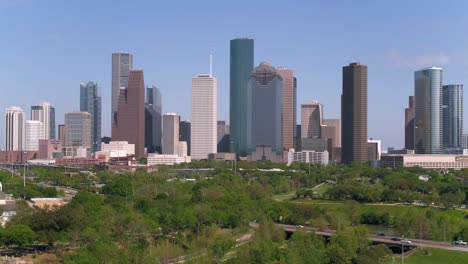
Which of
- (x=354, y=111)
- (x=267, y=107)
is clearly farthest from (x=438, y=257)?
(x=267, y=107)

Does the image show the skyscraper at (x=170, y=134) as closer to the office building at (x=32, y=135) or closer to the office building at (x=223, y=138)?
the office building at (x=223, y=138)

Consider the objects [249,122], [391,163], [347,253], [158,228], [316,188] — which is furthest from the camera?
[249,122]

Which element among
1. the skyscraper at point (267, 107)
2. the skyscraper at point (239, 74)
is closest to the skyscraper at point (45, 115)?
the skyscraper at point (239, 74)

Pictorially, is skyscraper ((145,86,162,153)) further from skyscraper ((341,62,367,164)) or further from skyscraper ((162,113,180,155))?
skyscraper ((341,62,367,164))

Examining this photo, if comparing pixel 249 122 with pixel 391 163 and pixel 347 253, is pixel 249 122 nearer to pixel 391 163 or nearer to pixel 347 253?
pixel 391 163

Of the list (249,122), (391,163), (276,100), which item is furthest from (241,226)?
(249,122)

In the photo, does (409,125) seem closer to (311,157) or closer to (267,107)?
(311,157)
